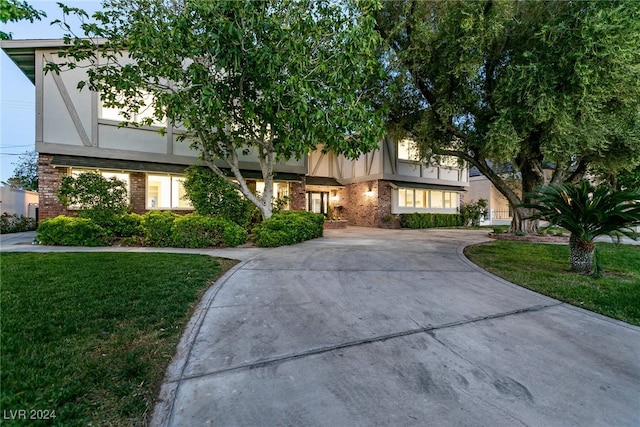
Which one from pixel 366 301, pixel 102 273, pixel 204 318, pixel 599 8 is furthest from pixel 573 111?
pixel 102 273

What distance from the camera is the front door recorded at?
19.6 m

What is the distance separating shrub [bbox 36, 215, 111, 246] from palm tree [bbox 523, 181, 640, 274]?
12306 mm

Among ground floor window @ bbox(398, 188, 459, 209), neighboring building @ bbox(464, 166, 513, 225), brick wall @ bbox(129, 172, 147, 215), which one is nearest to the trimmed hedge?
ground floor window @ bbox(398, 188, 459, 209)

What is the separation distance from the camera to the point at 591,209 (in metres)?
5.43

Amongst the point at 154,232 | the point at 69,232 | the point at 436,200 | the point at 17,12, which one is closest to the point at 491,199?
the point at 436,200

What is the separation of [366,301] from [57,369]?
339 centimetres

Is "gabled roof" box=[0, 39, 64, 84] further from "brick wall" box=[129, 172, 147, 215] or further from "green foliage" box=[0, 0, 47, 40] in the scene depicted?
"brick wall" box=[129, 172, 147, 215]

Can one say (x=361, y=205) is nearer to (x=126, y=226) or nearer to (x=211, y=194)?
(x=211, y=194)

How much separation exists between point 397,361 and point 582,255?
5.60 metres

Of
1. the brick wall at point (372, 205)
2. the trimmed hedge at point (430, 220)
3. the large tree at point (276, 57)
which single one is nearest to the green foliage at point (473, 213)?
the trimmed hedge at point (430, 220)

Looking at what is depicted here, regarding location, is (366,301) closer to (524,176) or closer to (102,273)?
(102,273)

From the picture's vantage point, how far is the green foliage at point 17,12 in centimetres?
582

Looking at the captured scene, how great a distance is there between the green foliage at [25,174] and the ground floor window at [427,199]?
2508 cm

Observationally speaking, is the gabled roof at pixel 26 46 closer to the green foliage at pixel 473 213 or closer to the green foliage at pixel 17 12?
the green foliage at pixel 17 12
